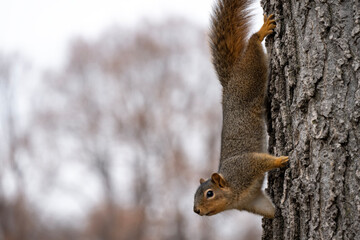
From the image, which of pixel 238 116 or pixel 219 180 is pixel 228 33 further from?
pixel 219 180

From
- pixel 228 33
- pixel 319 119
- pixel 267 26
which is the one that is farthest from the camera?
pixel 228 33

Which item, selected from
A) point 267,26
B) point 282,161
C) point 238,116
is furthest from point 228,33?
point 282,161

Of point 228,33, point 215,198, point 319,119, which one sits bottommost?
point 215,198

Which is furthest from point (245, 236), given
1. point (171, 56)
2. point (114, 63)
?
point (114, 63)

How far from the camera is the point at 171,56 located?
17125mm

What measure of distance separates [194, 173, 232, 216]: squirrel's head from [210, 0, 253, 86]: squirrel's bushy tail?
53 centimetres

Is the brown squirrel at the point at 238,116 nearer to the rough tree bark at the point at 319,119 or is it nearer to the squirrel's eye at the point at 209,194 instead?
the squirrel's eye at the point at 209,194

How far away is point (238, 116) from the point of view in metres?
2.68

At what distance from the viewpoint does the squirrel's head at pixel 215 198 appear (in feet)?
8.71

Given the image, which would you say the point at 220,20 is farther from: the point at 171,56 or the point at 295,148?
the point at 171,56

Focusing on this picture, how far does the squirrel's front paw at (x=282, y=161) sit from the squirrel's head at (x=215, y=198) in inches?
24.6

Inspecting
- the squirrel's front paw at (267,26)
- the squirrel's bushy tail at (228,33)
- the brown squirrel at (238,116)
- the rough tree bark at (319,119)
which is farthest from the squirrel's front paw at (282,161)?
the squirrel's bushy tail at (228,33)

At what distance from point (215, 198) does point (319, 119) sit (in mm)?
987

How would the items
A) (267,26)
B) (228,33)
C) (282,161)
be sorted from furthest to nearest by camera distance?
(228,33), (267,26), (282,161)
